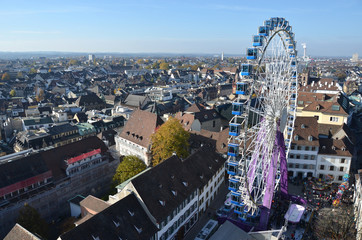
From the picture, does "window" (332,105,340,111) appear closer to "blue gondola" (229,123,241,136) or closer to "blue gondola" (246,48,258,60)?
"blue gondola" (246,48,258,60)

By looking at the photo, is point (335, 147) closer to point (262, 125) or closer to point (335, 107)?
point (335, 107)

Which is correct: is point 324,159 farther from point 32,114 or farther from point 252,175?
point 32,114

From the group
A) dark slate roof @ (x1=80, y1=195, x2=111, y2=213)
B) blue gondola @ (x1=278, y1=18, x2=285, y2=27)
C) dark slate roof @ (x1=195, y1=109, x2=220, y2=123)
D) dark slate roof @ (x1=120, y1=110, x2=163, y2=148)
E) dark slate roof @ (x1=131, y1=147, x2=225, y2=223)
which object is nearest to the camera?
dark slate roof @ (x1=131, y1=147, x2=225, y2=223)

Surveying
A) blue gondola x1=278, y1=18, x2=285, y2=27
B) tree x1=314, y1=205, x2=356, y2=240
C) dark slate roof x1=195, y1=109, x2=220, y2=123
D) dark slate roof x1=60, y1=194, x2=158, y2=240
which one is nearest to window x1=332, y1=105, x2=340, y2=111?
dark slate roof x1=195, y1=109, x2=220, y2=123

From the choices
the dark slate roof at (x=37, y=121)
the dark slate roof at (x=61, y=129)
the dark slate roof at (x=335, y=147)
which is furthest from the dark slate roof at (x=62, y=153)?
the dark slate roof at (x=335, y=147)

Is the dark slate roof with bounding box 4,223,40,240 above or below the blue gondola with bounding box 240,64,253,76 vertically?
below

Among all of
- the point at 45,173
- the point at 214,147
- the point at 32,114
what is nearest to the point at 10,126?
the point at 32,114

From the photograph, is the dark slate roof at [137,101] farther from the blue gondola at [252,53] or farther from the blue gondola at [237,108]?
the blue gondola at [252,53]
